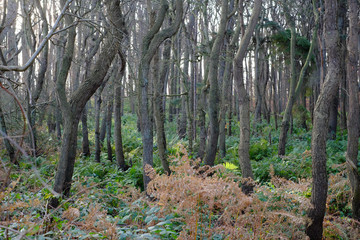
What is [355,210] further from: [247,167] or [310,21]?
[310,21]

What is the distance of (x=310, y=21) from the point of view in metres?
16.4

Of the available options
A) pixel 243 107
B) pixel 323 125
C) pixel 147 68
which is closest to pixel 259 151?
pixel 243 107

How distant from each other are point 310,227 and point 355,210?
5.39ft

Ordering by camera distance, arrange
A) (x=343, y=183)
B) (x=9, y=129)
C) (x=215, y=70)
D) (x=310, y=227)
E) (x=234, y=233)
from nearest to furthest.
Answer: (x=234, y=233) → (x=310, y=227) → (x=343, y=183) → (x=215, y=70) → (x=9, y=129)

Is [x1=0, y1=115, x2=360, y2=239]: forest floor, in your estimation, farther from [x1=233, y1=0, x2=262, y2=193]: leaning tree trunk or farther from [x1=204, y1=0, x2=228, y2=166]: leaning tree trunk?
[x1=204, y1=0, x2=228, y2=166]: leaning tree trunk

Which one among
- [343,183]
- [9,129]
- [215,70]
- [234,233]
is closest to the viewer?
[234,233]

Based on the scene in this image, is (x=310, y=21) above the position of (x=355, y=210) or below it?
above

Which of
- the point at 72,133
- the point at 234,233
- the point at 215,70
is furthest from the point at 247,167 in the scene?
the point at 72,133

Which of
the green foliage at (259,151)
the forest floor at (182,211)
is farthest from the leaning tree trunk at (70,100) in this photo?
the green foliage at (259,151)

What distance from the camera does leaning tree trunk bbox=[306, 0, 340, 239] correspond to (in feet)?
14.2

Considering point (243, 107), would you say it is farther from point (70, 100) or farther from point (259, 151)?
point (259, 151)

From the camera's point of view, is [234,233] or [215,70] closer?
[234,233]

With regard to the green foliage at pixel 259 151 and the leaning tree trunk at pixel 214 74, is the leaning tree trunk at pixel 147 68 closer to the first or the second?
the leaning tree trunk at pixel 214 74

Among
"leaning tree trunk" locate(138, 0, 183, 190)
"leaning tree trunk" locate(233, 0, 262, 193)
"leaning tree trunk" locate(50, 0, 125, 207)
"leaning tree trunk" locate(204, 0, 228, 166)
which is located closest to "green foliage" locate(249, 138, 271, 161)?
"leaning tree trunk" locate(204, 0, 228, 166)
